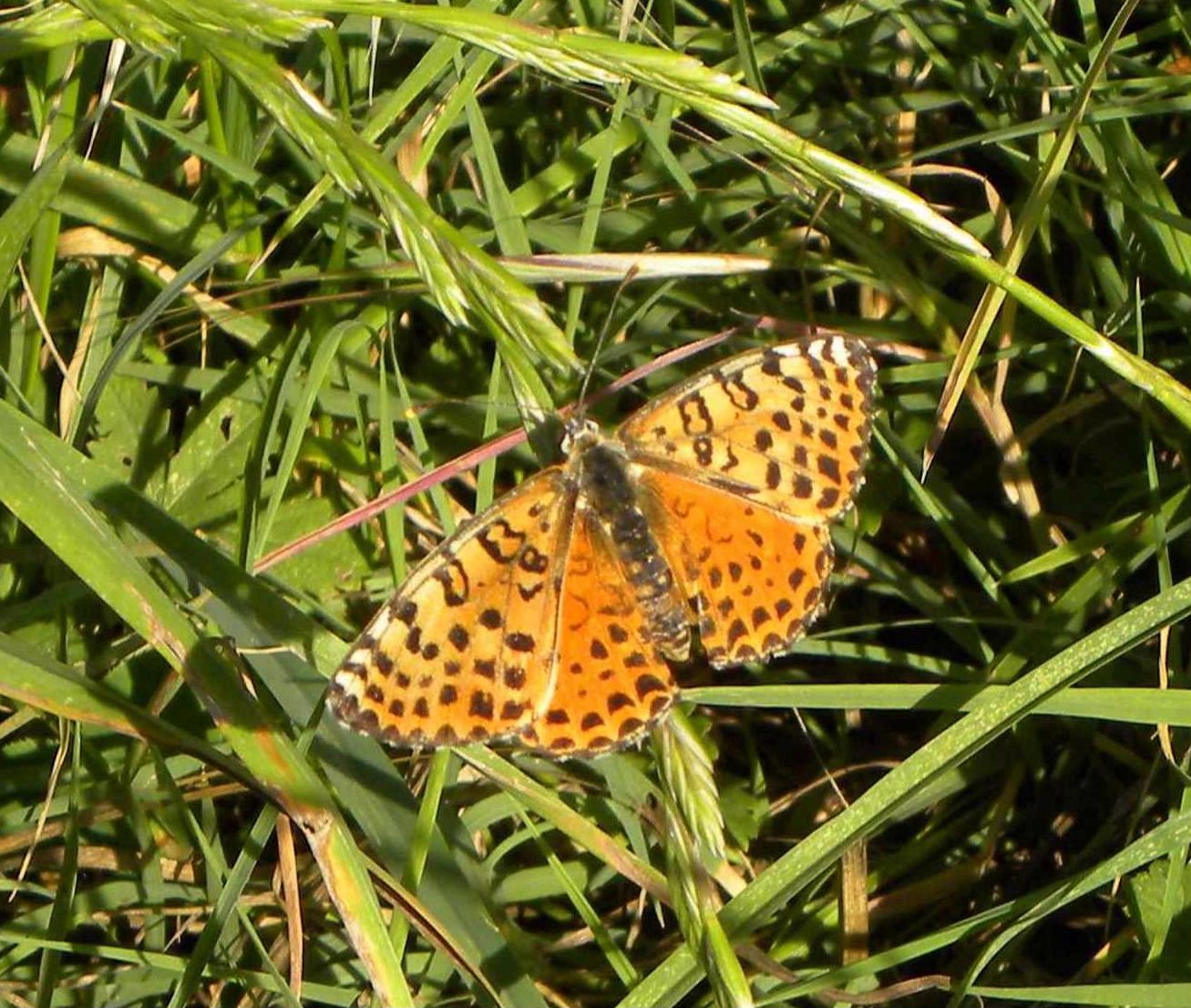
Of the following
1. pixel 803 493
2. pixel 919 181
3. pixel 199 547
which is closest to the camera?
pixel 199 547

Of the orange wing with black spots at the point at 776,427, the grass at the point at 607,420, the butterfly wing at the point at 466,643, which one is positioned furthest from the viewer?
the grass at the point at 607,420

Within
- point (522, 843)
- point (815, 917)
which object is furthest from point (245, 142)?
point (815, 917)

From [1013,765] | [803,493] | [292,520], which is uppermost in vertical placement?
[803,493]

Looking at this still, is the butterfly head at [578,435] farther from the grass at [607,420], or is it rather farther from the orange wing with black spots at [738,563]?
the orange wing with black spots at [738,563]

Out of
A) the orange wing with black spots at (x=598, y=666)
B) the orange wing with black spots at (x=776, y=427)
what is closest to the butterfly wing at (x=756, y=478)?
the orange wing with black spots at (x=776, y=427)

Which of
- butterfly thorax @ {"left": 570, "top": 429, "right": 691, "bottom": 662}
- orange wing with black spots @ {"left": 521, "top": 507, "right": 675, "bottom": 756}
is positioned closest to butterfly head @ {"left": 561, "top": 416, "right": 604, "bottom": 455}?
butterfly thorax @ {"left": 570, "top": 429, "right": 691, "bottom": 662}

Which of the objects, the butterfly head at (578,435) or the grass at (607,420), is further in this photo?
the grass at (607,420)

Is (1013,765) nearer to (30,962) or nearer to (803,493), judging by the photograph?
(803,493)

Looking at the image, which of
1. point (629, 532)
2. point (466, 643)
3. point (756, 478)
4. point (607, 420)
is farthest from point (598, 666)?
point (607, 420)
